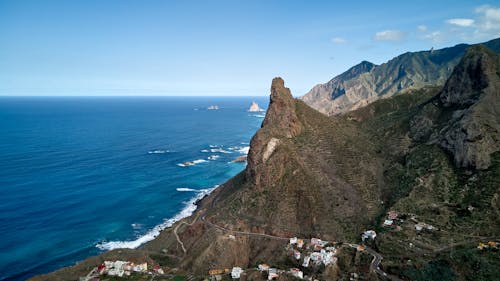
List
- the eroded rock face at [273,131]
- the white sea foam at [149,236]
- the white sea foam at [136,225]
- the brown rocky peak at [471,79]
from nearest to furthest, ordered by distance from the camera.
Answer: the eroded rock face at [273,131] < the white sea foam at [149,236] < the brown rocky peak at [471,79] < the white sea foam at [136,225]

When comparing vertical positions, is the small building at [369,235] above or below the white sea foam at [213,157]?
above

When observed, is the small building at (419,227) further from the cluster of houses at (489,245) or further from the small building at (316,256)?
the small building at (316,256)

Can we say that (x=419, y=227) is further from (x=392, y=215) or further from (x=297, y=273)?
(x=297, y=273)

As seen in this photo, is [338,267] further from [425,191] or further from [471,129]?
[471,129]

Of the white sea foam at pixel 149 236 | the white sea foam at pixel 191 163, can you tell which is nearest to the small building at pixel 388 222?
the white sea foam at pixel 149 236

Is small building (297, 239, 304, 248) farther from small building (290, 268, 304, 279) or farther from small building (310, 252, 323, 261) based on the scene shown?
small building (290, 268, 304, 279)

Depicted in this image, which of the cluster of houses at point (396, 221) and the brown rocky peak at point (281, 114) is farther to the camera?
the brown rocky peak at point (281, 114)

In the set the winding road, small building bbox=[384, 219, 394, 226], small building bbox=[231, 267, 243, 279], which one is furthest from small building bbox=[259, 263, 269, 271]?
small building bbox=[384, 219, 394, 226]
